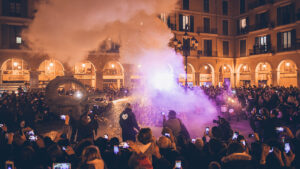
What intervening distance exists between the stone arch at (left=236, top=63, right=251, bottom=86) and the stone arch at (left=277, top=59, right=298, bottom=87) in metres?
4.44

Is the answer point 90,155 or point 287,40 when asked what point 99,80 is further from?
point 90,155

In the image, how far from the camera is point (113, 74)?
2686cm

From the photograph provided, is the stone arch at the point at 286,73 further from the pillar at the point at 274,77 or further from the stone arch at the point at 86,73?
the stone arch at the point at 86,73

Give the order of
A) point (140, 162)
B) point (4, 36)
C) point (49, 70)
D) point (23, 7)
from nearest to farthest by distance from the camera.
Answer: point (140, 162), point (4, 36), point (23, 7), point (49, 70)

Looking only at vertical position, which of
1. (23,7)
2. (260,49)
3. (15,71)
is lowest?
(15,71)

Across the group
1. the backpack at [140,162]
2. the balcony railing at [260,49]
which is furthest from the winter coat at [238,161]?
the balcony railing at [260,49]

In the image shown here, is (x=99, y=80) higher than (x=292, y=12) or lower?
lower

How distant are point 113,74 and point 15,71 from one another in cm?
1013

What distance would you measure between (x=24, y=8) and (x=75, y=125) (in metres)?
22.2

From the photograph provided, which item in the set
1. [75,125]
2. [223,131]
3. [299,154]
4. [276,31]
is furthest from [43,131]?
[276,31]

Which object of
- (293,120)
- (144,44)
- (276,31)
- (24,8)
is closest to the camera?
(293,120)

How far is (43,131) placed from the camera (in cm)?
966

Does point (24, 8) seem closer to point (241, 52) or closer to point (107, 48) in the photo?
point (107, 48)

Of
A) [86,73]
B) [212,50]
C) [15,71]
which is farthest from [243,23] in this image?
[15,71]
